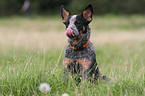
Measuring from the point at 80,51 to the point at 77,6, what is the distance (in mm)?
30578

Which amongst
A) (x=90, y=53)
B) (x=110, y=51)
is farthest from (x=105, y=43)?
(x=90, y=53)

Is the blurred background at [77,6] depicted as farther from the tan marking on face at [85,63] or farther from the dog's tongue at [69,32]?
the dog's tongue at [69,32]

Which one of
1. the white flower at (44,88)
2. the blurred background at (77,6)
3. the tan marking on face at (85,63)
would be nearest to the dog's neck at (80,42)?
the tan marking on face at (85,63)

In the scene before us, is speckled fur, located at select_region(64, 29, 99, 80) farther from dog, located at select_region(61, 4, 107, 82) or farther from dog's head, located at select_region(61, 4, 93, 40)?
dog's head, located at select_region(61, 4, 93, 40)

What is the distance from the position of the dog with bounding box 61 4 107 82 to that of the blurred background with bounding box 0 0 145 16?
23491 millimetres

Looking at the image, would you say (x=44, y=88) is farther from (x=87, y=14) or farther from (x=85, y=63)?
(x=87, y=14)

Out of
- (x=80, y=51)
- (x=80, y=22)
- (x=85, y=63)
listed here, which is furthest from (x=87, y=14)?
(x=85, y=63)

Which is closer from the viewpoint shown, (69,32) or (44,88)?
(44,88)

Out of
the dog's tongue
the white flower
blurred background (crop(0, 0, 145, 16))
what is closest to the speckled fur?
the dog's tongue

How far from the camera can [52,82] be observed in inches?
146

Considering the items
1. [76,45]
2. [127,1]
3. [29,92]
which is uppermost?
[127,1]

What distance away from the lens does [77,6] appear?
33.9 metres

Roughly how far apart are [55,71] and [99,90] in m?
0.87

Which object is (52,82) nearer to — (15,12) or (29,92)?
(29,92)
